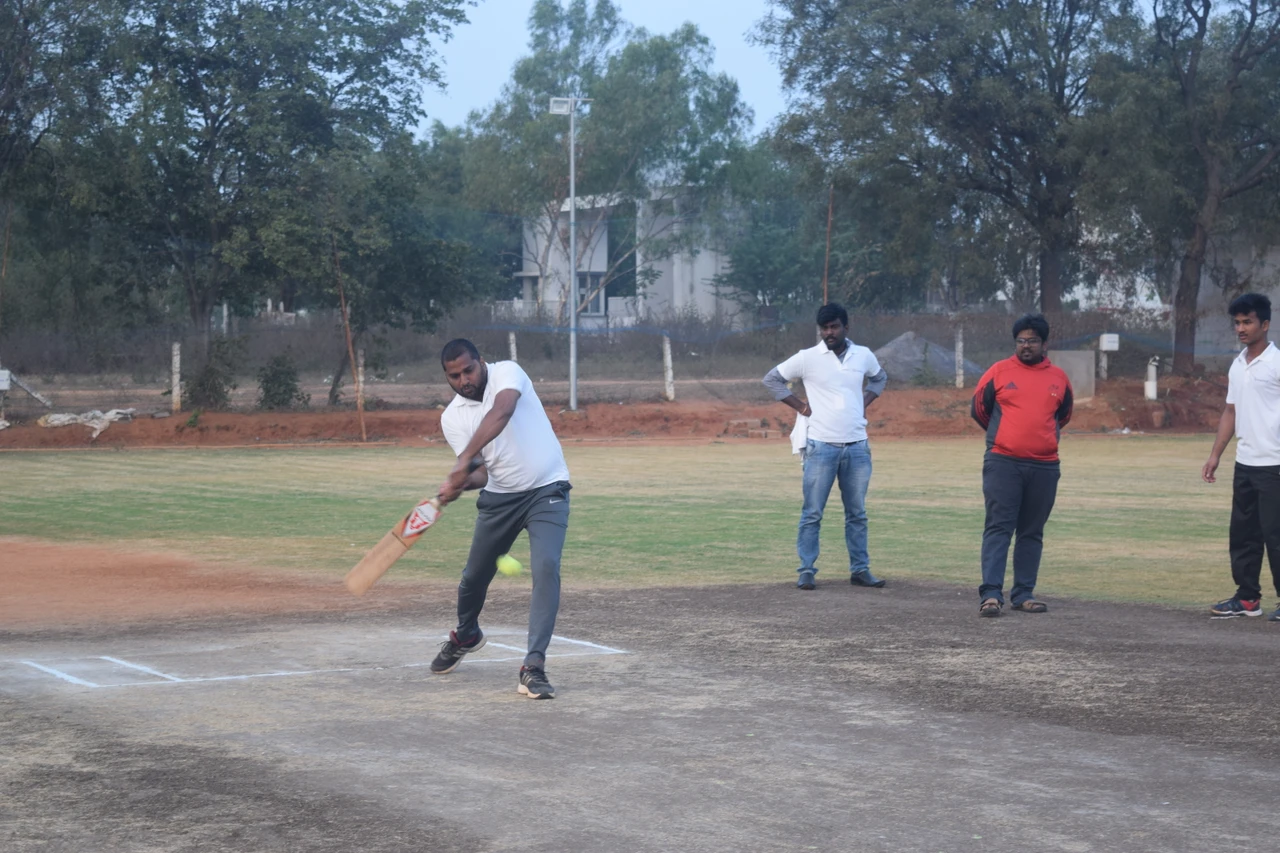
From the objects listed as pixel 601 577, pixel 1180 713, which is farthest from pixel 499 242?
pixel 1180 713

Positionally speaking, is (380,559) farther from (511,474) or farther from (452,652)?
(511,474)

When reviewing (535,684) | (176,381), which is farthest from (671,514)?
(176,381)

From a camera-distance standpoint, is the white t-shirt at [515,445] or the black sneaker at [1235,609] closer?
the white t-shirt at [515,445]

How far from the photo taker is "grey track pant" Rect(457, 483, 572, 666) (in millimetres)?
7727

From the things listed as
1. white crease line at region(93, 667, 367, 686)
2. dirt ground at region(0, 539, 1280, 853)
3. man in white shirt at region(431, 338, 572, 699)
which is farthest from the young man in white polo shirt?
A: white crease line at region(93, 667, 367, 686)

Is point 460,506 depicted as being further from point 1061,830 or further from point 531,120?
point 531,120

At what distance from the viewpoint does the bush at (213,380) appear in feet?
111

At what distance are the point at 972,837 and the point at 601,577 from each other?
726cm

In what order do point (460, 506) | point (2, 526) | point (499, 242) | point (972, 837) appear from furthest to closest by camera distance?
point (499, 242), point (460, 506), point (2, 526), point (972, 837)

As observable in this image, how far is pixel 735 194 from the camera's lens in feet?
200

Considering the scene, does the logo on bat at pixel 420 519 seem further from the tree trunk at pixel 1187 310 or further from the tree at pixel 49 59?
the tree trunk at pixel 1187 310

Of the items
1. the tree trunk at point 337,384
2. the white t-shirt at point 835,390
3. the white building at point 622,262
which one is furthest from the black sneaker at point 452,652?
the white building at point 622,262

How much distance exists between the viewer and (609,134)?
58125 mm

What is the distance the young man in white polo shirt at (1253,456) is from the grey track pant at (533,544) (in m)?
4.88
